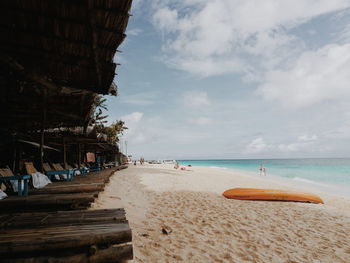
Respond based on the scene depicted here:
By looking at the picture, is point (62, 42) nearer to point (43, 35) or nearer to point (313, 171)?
point (43, 35)

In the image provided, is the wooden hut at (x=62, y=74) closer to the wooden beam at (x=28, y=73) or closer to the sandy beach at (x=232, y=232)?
the wooden beam at (x=28, y=73)

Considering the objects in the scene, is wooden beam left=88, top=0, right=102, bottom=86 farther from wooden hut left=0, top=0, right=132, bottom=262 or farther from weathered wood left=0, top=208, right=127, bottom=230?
weathered wood left=0, top=208, right=127, bottom=230

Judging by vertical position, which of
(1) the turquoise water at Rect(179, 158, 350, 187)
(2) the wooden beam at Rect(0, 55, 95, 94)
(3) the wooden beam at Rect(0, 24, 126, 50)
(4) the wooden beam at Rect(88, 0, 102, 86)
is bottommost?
(1) the turquoise water at Rect(179, 158, 350, 187)

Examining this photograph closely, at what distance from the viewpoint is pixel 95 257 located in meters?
2.44

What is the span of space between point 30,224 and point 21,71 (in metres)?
2.78

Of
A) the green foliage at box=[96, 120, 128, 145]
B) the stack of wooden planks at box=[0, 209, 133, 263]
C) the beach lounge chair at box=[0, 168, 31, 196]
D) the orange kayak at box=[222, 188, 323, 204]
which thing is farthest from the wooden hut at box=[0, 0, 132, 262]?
the green foliage at box=[96, 120, 128, 145]

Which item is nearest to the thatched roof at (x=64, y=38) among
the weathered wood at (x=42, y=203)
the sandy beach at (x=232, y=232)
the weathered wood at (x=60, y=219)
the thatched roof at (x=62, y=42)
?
the thatched roof at (x=62, y=42)

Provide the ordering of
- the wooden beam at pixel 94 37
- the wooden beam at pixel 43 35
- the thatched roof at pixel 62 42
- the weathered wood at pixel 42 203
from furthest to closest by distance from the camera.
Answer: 1. the weathered wood at pixel 42 203
2. the wooden beam at pixel 43 35
3. the thatched roof at pixel 62 42
4. the wooden beam at pixel 94 37

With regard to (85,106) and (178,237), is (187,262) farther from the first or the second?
(85,106)

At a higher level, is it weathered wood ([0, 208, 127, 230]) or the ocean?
weathered wood ([0, 208, 127, 230])

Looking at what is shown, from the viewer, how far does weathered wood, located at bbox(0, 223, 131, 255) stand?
2.24 m

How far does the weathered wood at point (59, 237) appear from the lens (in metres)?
2.24

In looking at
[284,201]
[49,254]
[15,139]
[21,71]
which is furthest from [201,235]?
A: [284,201]

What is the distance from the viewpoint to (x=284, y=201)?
992 cm
